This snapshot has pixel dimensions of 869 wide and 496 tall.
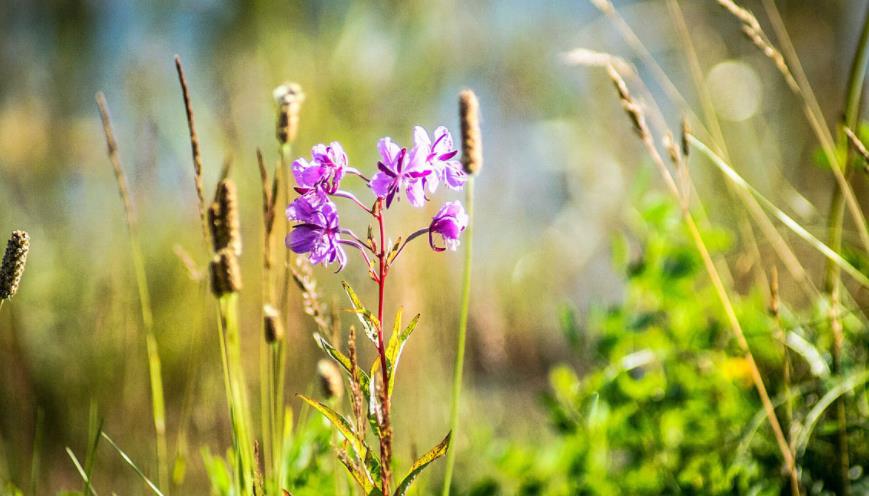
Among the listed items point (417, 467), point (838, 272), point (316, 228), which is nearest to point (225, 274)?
point (316, 228)

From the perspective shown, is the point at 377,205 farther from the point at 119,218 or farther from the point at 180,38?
the point at 180,38

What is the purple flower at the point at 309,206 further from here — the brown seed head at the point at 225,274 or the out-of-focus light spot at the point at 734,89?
the out-of-focus light spot at the point at 734,89

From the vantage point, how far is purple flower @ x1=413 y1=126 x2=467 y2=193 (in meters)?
0.79

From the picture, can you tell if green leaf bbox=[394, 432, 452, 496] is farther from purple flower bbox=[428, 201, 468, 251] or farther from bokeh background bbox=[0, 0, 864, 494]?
bokeh background bbox=[0, 0, 864, 494]

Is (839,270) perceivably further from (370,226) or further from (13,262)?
(13,262)

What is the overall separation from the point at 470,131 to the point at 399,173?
236 mm

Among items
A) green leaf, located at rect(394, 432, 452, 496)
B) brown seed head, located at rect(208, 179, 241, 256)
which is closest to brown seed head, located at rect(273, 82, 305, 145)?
brown seed head, located at rect(208, 179, 241, 256)

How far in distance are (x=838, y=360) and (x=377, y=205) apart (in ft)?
2.45

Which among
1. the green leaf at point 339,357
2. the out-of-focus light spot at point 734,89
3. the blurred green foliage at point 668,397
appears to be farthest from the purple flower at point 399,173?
the out-of-focus light spot at point 734,89

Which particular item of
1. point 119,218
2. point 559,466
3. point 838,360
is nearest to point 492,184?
point 119,218

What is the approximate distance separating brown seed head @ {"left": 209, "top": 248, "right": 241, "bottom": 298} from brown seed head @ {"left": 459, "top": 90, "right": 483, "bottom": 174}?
0.28 metres

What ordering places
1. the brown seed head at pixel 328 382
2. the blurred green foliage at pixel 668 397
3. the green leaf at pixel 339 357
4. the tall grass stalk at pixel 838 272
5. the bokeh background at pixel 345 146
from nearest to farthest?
the green leaf at pixel 339 357, the brown seed head at pixel 328 382, the tall grass stalk at pixel 838 272, the blurred green foliage at pixel 668 397, the bokeh background at pixel 345 146

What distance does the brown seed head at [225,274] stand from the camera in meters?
0.93

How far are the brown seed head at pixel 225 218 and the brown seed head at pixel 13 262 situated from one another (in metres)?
0.20
